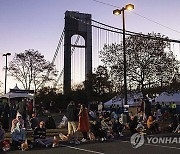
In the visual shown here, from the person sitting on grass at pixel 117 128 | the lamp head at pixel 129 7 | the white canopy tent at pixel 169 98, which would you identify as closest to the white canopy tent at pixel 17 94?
the person sitting on grass at pixel 117 128

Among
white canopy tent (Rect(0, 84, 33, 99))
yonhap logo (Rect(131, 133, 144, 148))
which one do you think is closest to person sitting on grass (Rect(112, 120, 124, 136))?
yonhap logo (Rect(131, 133, 144, 148))

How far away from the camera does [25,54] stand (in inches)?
2135

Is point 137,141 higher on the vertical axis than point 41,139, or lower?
lower

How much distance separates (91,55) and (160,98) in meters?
35.2

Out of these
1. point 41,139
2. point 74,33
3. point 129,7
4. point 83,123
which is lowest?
point 41,139

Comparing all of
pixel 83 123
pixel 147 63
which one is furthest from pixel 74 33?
pixel 83 123

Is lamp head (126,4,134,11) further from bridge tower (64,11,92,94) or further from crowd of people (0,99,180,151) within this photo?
bridge tower (64,11,92,94)

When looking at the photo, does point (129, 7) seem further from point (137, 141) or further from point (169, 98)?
point (169, 98)

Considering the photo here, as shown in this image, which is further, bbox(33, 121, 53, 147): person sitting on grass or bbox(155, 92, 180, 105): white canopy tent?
bbox(155, 92, 180, 105): white canopy tent

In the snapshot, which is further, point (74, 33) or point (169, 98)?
point (74, 33)

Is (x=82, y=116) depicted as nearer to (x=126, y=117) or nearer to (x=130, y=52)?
(x=126, y=117)

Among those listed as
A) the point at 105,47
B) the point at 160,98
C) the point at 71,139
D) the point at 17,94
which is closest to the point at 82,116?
the point at 71,139

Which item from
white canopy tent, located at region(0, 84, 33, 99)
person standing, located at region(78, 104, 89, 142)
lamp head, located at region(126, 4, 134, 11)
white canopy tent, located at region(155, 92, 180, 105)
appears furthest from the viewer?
white canopy tent, located at region(155, 92, 180, 105)

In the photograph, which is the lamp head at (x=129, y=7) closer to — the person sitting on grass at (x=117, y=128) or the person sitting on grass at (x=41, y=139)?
the person sitting on grass at (x=117, y=128)
